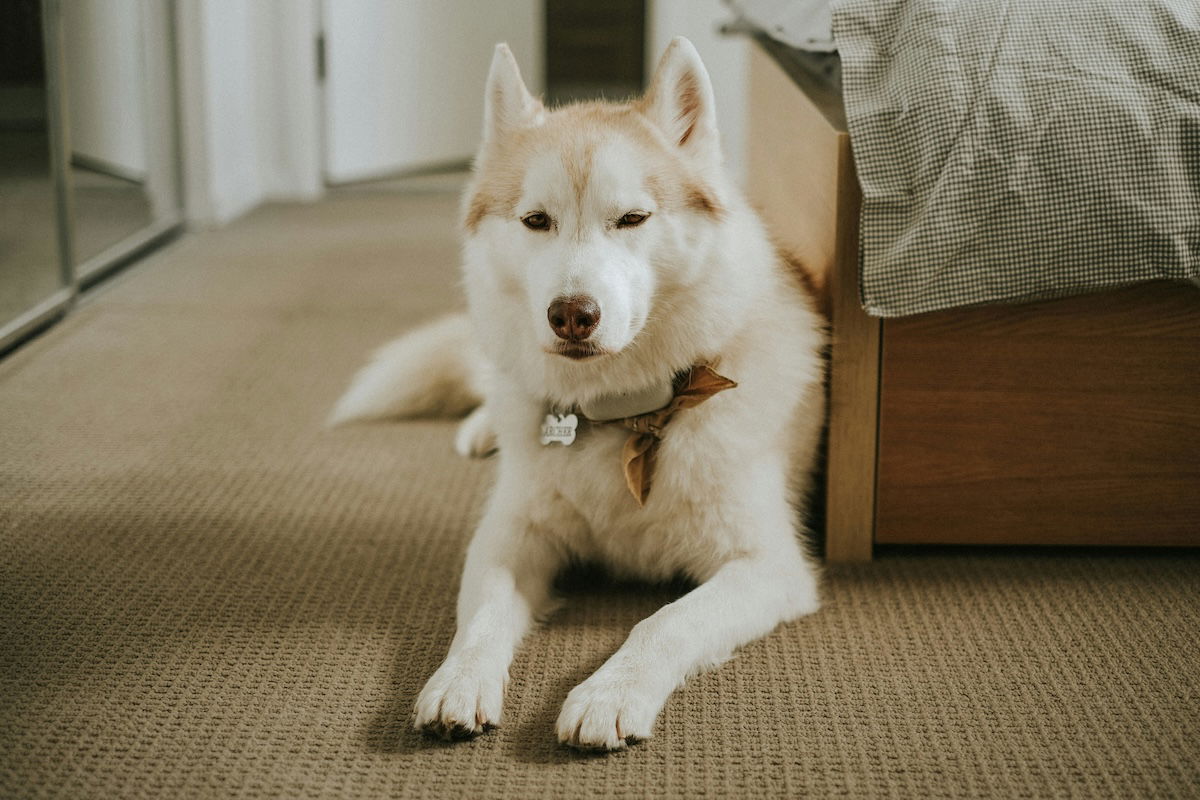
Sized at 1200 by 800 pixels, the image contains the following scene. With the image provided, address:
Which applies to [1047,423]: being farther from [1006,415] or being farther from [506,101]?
[506,101]

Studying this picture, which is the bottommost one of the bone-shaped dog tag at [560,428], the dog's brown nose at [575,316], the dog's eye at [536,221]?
the bone-shaped dog tag at [560,428]

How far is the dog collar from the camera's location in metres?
1.58

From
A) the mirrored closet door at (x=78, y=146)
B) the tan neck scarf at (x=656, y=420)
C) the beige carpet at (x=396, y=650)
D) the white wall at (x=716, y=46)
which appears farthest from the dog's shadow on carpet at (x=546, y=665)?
the white wall at (x=716, y=46)

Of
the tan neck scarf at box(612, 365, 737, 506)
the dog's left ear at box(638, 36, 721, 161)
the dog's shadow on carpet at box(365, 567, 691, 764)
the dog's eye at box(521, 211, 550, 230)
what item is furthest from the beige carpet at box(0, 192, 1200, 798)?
the dog's left ear at box(638, 36, 721, 161)

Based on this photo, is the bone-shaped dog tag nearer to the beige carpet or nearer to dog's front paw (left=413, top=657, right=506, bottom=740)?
the beige carpet

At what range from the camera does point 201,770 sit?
1232 mm

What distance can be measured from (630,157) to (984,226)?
505 mm

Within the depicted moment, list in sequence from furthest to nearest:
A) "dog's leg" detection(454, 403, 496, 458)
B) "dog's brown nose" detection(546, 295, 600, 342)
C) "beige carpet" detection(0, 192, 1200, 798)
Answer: "dog's leg" detection(454, 403, 496, 458)
"dog's brown nose" detection(546, 295, 600, 342)
"beige carpet" detection(0, 192, 1200, 798)

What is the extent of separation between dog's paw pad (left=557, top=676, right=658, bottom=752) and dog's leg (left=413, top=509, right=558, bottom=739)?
0.32 ft

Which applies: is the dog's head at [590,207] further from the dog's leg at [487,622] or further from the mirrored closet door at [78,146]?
the mirrored closet door at [78,146]

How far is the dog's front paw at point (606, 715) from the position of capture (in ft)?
4.15

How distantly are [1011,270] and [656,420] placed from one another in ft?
1.77

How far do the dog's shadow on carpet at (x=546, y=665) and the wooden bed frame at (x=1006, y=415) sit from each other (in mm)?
370

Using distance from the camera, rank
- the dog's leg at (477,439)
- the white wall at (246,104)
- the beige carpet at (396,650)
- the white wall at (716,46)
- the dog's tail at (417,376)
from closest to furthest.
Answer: the beige carpet at (396,650), the dog's leg at (477,439), the dog's tail at (417,376), the white wall at (246,104), the white wall at (716,46)
